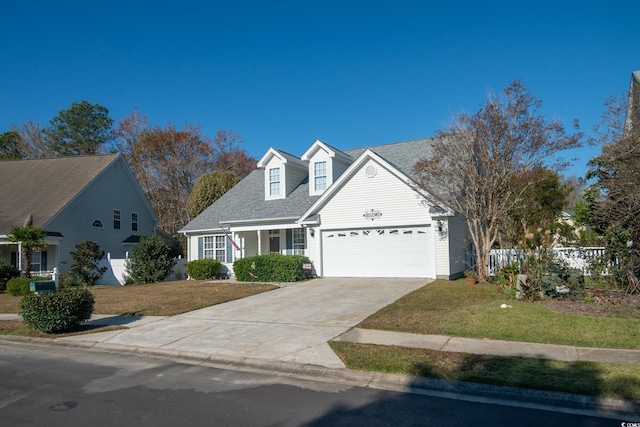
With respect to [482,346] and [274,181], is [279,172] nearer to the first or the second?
[274,181]

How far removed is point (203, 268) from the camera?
76.7 ft

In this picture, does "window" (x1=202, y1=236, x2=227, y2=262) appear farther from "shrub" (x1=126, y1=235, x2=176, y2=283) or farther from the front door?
the front door

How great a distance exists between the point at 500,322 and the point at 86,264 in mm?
21358

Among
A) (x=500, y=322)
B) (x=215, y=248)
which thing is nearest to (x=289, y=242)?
(x=215, y=248)

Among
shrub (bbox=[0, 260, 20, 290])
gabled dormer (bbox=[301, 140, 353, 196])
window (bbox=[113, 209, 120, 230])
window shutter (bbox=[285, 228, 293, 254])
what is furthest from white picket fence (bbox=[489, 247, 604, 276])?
shrub (bbox=[0, 260, 20, 290])

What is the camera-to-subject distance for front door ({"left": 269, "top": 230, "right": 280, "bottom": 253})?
23633mm

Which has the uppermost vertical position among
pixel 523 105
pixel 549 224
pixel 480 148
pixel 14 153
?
pixel 14 153

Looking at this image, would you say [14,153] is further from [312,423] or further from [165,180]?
[312,423]

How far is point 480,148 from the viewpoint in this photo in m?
17.3

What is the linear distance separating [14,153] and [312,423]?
4907 centimetres

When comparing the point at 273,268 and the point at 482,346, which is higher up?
the point at 273,268

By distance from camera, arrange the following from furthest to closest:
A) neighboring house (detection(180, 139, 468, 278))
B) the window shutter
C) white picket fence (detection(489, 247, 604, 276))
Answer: the window shutter → neighboring house (detection(180, 139, 468, 278)) → white picket fence (detection(489, 247, 604, 276))

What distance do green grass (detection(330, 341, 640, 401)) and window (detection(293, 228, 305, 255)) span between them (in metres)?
14.3

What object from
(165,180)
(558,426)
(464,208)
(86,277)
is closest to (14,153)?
(165,180)
